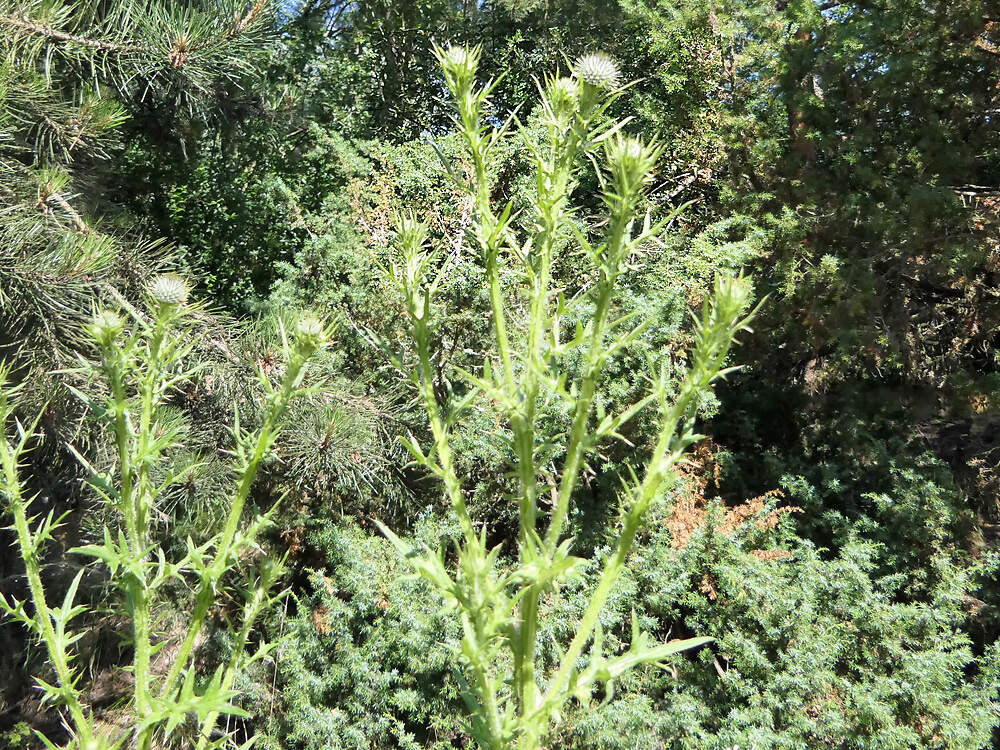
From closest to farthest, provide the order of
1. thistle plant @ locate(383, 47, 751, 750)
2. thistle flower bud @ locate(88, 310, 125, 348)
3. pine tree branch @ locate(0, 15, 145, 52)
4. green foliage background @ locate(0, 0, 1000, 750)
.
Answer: thistle plant @ locate(383, 47, 751, 750) < thistle flower bud @ locate(88, 310, 125, 348) < pine tree branch @ locate(0, 15, 145, 52) < green foliage background @ locate(0, 0, 1000, 750)

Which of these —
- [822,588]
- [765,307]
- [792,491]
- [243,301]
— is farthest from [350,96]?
[822,588]

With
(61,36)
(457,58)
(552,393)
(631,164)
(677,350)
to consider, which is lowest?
(552,393)

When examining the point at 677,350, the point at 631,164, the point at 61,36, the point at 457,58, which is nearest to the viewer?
the point at 631,164

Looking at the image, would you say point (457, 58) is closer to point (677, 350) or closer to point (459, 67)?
point (459, 67)

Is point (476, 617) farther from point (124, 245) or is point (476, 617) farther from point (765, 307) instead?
point (765, 307)

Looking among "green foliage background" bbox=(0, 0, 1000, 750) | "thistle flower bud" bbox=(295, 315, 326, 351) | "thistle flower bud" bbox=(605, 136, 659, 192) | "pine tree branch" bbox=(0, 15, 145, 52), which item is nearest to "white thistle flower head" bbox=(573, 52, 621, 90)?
"thistle flower bud" bbox=(605, 136, 659, 192)

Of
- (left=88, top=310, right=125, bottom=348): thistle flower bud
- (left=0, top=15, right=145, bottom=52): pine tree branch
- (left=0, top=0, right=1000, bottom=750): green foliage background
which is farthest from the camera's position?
(left=0, top=0, right=1000, bottom=750): green foliage background

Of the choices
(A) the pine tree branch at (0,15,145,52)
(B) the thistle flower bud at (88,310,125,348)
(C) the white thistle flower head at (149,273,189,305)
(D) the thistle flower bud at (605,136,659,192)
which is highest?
(A) the pine tree branch at (0,15,145,52)

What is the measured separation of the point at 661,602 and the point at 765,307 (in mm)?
1733

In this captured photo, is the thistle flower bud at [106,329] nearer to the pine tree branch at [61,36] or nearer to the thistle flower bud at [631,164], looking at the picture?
the thistle flower bud at [631,164]

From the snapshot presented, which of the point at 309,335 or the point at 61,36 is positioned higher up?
the point at 61,36

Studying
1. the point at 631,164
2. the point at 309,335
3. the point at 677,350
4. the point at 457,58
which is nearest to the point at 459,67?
the point at 457,58

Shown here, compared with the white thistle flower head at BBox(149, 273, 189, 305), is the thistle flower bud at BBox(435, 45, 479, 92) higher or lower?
higher

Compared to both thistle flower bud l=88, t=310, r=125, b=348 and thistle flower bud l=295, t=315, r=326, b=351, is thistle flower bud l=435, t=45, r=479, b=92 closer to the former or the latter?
thistle flower bud l=295, t=315, r=326, b=351
